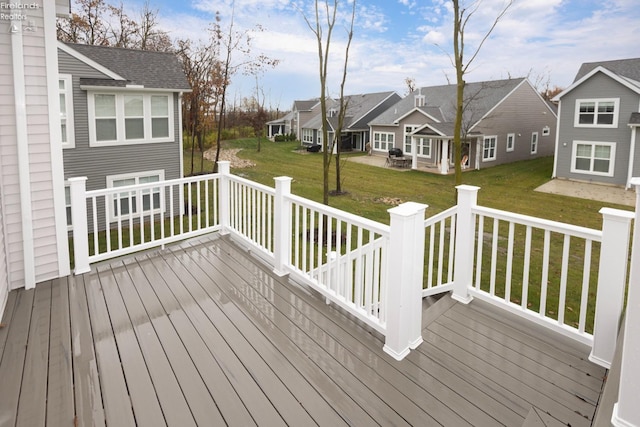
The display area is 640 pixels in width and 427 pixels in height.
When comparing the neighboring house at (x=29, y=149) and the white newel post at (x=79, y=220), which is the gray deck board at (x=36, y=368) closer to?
the neighboring house at (x=29, y=149)

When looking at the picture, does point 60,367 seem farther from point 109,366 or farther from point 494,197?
point 494,197

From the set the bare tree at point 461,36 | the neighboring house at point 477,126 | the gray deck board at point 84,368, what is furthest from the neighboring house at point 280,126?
the gray deck board at point 84,368

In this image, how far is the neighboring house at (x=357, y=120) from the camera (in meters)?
29.8

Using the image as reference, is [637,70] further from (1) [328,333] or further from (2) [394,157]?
(1) [328,333]

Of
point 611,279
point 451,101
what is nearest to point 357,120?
point 451,101

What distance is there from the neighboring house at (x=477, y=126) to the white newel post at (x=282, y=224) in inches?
677

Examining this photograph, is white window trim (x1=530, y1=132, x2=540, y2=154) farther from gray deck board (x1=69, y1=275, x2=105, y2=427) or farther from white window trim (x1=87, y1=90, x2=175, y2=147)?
gray deck board (x1=69, y1=275, x2=105, y2=427)

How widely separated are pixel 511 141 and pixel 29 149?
24.0 m

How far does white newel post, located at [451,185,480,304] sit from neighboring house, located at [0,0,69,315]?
3.78m

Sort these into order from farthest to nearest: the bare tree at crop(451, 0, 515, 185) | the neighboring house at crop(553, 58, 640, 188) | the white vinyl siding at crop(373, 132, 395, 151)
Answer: the white vinyl siding at crop(373, 132, 395, 151) → the neighboring house at crop(553, 58, 640, 188) → the bare tree at crop(451, 0, 515, 185)

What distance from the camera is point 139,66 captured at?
40.7ft

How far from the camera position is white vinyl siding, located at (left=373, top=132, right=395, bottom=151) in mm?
25970

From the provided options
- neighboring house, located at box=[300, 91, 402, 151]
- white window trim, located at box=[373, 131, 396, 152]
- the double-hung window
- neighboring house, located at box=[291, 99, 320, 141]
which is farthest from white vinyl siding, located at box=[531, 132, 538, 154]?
neighboring house, located at box=[291, 99, 320, 141]

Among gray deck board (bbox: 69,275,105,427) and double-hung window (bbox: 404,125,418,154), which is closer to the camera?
gray deck board (bbox: 69,275,105,427)
